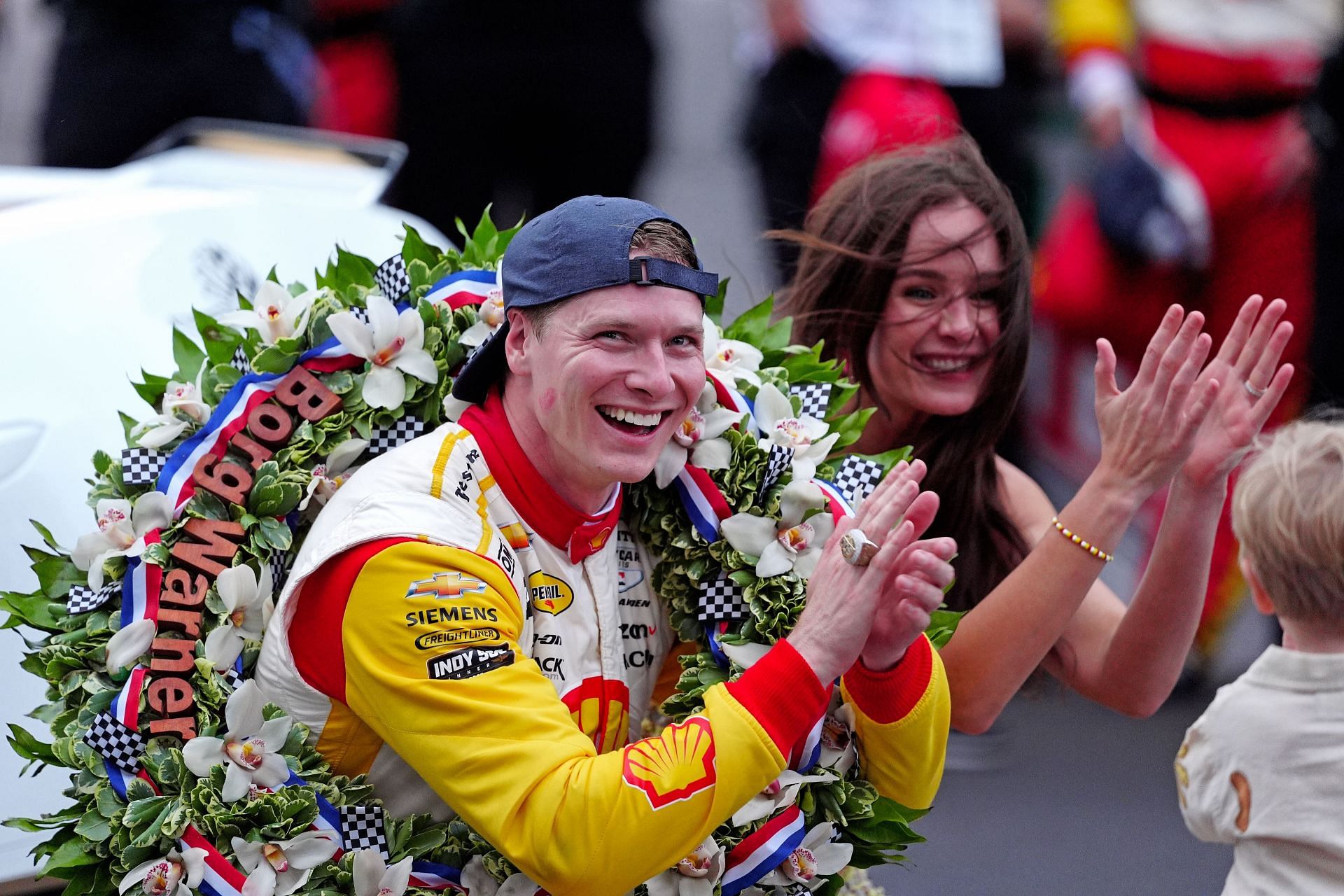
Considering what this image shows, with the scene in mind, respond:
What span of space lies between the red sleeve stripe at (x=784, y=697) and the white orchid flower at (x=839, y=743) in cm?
32

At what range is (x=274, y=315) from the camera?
2.87 metres

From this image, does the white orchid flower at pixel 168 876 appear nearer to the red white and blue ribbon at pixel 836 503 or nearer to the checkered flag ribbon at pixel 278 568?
the checkered flag ribbon at pixel 278 568

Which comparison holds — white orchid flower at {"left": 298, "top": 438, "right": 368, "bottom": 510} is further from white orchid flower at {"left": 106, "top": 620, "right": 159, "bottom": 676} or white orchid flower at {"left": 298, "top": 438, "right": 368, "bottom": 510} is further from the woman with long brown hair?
the woman with long brown hair

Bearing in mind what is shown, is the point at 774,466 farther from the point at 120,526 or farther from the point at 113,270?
the point at 113,270

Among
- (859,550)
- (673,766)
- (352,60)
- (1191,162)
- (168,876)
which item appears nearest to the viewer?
(673,766)

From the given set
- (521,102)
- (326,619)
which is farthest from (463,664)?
(521,102)

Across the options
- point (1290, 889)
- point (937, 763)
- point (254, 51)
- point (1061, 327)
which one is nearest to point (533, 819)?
point (937, 763)

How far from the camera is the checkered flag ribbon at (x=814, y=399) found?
300 centimetres

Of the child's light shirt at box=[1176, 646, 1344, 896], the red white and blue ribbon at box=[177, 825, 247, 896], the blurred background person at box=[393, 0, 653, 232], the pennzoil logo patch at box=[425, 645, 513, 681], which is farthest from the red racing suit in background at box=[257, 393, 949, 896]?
the blurred background person at box=[393, 0, 653, 232]

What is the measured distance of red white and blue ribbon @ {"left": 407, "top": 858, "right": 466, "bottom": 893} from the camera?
259cm

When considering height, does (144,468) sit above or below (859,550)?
below

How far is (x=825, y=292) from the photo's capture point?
340 cm

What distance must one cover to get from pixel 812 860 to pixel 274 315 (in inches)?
50.0

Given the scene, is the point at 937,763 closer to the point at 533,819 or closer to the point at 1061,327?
the point at 533,819
